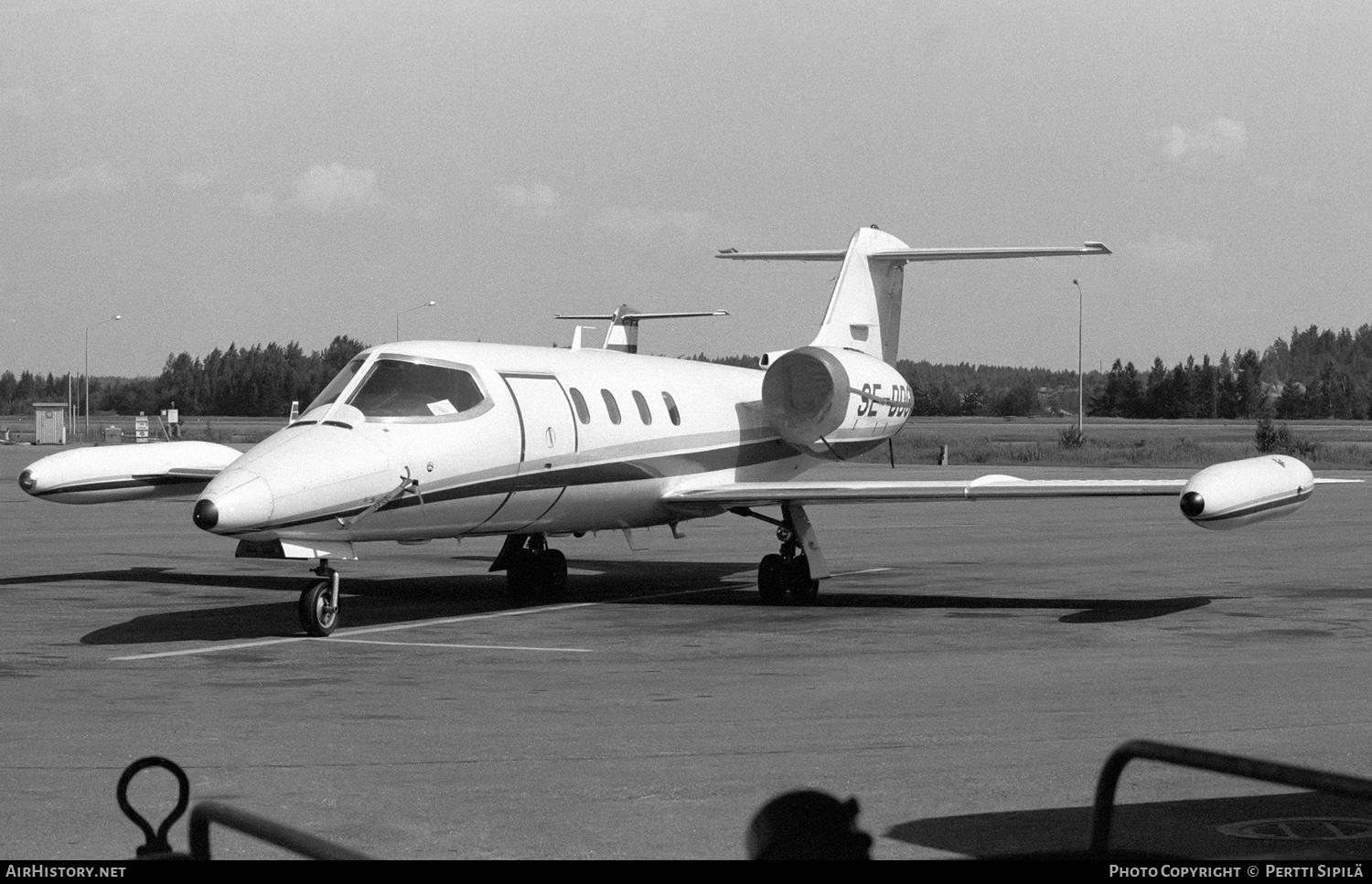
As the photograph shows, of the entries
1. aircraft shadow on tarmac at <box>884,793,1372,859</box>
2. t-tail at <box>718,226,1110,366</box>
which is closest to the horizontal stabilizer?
t-tail at <box>718,226,1110,366</box>

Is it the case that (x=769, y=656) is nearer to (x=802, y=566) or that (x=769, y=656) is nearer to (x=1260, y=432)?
(x=802, y=566)

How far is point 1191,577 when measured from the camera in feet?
71.6

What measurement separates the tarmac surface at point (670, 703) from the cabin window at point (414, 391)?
6.87ft

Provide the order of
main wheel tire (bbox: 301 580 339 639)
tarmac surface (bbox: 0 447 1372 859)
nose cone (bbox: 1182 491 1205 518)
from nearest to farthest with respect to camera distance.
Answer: tarmac surface (bbox: 0 447 1372 859)
main wheel tire (bbox: 301 580 339 639)
nose cone (bbox: 1182 491 1205 518)

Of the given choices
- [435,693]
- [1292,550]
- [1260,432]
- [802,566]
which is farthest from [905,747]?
[1260,432]

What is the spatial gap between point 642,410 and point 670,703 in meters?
7.80

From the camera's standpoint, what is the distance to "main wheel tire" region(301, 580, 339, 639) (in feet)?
49.0

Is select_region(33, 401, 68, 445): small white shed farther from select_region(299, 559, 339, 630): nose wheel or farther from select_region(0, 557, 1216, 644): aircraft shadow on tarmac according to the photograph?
select_region(299, 559, 339, 630): nose wheel

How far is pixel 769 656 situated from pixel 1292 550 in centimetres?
1506

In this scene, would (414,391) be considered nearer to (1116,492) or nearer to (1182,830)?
(1116,492)

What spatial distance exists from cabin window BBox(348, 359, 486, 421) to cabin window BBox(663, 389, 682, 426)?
3.66m

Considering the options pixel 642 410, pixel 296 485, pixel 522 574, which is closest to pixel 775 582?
pixel 642 410

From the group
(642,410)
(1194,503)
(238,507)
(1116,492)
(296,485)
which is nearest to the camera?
(238,507)

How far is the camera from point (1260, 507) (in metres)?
16.5
